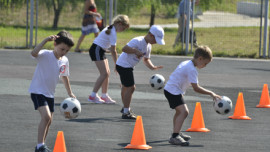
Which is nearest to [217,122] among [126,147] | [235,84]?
[126,147]

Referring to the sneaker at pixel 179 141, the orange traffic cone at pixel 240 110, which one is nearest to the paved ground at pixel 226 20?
the orange traffic cone at pixel 240 110

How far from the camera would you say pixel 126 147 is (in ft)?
25.8

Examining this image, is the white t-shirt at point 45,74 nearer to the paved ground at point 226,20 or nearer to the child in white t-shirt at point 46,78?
the child in white t-shirt at point 46,78

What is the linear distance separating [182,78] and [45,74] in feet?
6.43

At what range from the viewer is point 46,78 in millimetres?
7406

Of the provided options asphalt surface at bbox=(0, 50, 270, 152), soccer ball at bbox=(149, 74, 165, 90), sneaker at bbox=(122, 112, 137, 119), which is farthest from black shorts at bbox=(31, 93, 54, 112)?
soccer ball at bbox=(149, 74, 165, 90)

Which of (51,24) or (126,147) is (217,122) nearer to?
(126,147)

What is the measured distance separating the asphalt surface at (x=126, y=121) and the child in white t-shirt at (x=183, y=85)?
197 mm

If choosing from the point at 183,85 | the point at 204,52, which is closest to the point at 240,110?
the point at 183,85

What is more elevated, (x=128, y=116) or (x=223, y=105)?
(x=223, y=105)

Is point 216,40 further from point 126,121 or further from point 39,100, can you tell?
point 39,100

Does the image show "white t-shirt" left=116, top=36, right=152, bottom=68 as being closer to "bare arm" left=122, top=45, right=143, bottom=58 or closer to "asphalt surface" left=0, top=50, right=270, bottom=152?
"bare arm" left=122, top=45, right=143, bottom=58

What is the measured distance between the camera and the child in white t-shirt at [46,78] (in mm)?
7270

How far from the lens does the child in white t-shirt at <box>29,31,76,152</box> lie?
23.9 ft
